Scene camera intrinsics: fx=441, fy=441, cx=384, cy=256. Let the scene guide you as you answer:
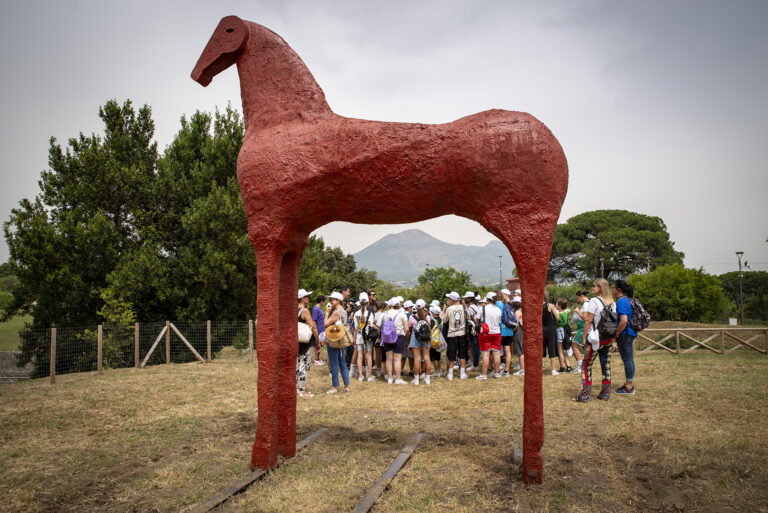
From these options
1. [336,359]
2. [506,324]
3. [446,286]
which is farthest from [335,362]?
[446,286]

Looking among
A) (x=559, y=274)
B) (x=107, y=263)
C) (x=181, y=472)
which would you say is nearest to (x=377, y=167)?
(x=181, y=472)

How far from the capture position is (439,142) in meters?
4.42

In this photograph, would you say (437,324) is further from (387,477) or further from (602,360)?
(387,477)

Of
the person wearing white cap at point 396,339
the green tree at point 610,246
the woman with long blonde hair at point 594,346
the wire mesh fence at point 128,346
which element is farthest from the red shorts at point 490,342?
the green tree at point 610,246

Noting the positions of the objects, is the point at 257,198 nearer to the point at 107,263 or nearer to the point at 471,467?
the point at 471,467

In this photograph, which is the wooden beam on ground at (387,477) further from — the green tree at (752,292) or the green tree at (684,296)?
the green tree at (752,292)

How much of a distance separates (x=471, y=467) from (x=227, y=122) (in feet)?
52.8

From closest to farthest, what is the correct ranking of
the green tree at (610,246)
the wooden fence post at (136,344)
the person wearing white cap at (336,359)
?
the person wearing white cap at (336,359), the wooden fence post at (136,344), the green tree at (610,246)

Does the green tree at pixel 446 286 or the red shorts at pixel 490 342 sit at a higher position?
the green tree at pixel 446 286

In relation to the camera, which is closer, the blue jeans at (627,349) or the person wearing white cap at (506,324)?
the blue jeans at (627,349)

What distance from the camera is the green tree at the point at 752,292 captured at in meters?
33.9

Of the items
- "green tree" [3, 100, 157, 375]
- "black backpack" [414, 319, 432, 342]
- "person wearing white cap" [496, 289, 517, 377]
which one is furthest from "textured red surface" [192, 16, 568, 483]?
"green tree" [3, 100, 157, 375]

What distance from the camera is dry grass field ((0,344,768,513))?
390 cm

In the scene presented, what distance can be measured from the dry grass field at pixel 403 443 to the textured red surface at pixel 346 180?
0.55 m
